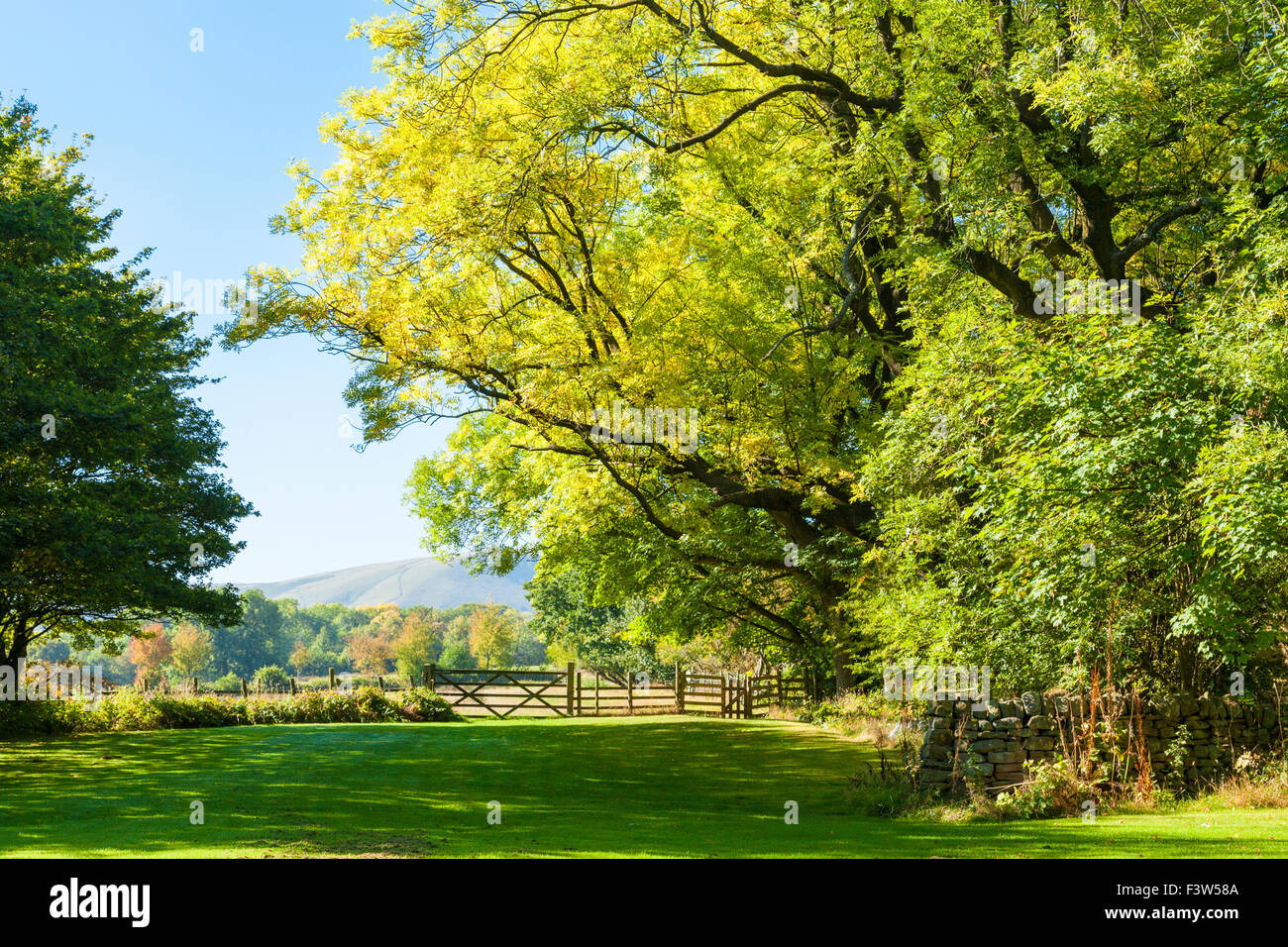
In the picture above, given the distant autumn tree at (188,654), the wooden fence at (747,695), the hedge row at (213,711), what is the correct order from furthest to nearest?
the distant autumn tree at (188,654) < the wooden fence at (747,695) < the hedge row at (213,711)

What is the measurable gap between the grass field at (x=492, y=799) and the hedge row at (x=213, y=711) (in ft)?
4.45

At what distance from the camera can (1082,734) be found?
12.0 metres

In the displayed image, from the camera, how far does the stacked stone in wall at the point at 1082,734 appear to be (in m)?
12.0

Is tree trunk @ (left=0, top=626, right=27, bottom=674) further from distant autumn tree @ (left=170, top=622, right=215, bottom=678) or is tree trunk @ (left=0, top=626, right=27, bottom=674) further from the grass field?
distant autumn tree @ (left=170, top=622, right=215, bottom=678)

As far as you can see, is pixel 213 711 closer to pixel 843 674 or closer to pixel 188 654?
pixel 843 674

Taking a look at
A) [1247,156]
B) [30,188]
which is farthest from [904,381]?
[30,188]

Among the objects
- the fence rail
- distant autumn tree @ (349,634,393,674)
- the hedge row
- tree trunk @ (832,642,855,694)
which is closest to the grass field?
the hedge row

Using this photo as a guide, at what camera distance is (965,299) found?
56.1ft

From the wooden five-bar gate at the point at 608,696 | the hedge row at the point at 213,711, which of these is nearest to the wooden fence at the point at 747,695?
the wooden five-bar gate at the point at 608,696

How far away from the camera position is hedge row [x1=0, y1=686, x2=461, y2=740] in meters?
22.2

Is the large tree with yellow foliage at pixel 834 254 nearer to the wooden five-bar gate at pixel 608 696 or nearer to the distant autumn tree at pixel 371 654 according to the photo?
the wooden five-bar gate at pixel 608 696

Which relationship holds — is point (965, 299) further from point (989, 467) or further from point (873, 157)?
point (989, 467)
